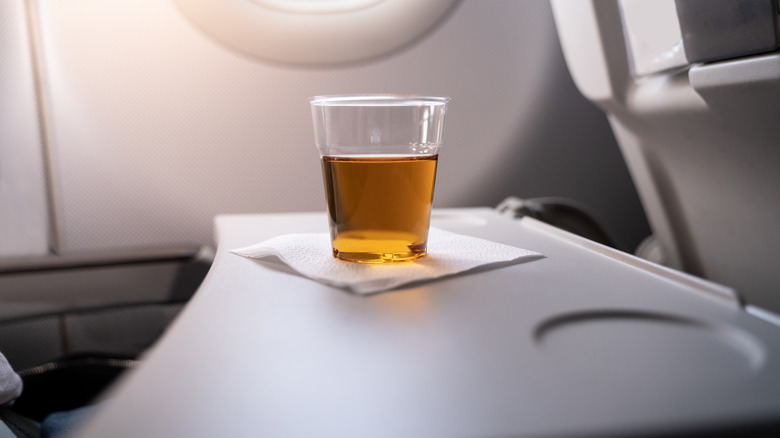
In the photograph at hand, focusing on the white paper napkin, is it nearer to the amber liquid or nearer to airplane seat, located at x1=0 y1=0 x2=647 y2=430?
the amber liquid

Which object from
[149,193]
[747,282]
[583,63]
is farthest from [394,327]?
[149,193]

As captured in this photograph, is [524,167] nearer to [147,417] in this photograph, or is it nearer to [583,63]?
[583,63]

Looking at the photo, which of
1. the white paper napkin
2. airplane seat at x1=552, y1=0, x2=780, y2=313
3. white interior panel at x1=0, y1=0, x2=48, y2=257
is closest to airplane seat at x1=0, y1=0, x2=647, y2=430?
white interior panel at x1=0, y1=0, x2=48, y2=257

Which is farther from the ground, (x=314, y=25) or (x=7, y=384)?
(x=314, y=25)

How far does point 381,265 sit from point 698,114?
562 mm

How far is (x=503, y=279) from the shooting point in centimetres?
57

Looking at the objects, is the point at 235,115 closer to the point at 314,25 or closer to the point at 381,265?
the point at 314,25

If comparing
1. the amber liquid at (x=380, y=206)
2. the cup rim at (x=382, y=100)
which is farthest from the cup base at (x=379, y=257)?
the cup rim at (x=382, y=100)

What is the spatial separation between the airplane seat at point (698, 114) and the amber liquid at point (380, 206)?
1.31 feet

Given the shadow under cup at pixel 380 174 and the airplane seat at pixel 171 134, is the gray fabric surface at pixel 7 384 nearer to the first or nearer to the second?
the shadow under cup at pixel 380 174

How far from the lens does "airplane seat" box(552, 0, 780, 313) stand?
2.44ft

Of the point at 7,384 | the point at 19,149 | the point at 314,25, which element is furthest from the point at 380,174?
the point at 19,149

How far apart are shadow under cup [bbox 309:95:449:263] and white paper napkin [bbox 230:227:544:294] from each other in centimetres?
2

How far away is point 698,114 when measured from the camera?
901 millimetres
